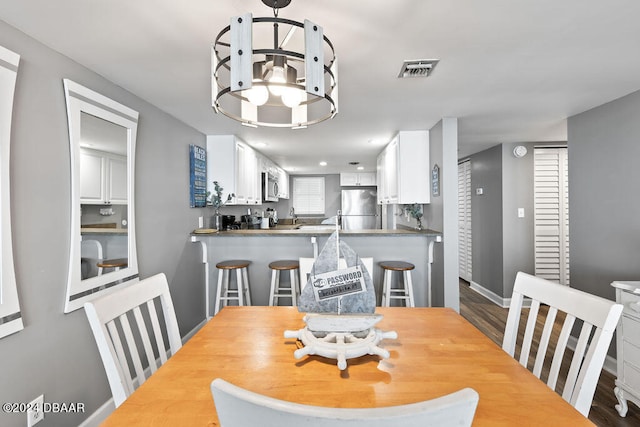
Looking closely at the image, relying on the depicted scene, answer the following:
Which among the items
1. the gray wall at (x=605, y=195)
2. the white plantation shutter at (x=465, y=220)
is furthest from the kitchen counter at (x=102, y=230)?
the white plantation shutter at (x=465, y=220)

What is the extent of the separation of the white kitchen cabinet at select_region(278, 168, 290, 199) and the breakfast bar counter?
9.30 feet

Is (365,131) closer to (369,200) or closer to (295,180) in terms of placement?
(369,200)

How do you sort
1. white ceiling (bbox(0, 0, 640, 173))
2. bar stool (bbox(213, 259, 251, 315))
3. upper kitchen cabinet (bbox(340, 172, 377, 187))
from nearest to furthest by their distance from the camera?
white ceiling (bbox(0, 0, 640, 173)) < bar stool (bbox(213, 259, 251, 315)) < upper kitchen cabinet (bbox(340, 172, 377, 187))

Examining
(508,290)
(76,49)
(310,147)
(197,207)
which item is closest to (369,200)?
(310,147)

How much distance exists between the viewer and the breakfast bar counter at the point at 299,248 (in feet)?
10.4

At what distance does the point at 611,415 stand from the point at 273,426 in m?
2.67

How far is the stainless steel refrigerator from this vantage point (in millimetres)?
6773

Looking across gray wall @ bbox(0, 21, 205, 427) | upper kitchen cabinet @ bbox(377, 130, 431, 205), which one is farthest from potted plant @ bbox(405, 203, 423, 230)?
gray wall @ bbox(0, 21, 205, 427)

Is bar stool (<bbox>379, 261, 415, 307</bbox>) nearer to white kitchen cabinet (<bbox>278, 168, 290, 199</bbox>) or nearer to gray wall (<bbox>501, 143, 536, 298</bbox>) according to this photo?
gray wall (<bbox>501, 143, 536, 298</bbox>)

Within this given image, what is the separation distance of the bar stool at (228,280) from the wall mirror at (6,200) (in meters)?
1.65

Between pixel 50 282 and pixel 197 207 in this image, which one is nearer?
pixel 50 282

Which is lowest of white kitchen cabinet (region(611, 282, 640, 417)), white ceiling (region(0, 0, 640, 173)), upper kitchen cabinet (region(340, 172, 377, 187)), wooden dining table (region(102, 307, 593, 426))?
white kitchen cabinet (region(611, 282, 640, 417))

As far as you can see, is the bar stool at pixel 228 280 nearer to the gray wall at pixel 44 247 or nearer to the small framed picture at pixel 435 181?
the gray wall at pixel 44 247

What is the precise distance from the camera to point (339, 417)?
420 mm
